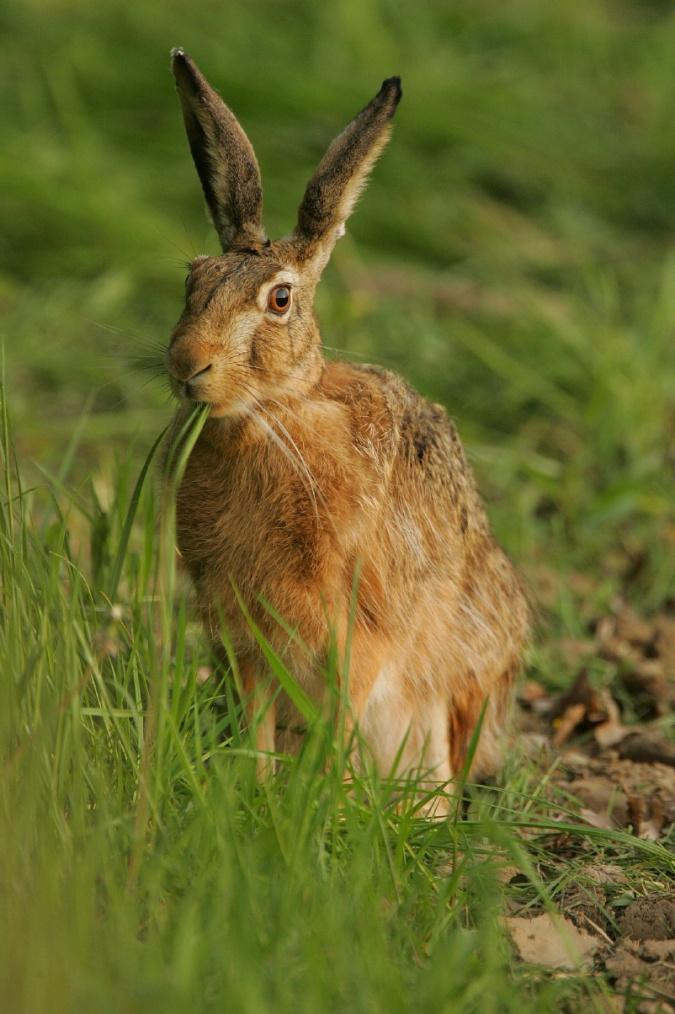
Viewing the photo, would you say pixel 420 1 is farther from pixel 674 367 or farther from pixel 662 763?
pixel 662 763

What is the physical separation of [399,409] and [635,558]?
2.09 metres

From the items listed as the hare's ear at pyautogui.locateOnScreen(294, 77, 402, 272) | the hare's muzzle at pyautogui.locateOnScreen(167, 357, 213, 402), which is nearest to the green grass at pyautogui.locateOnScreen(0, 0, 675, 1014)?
the hare's muzzle at pyautogui.locateOnScreen(167, 357, 213, 402)

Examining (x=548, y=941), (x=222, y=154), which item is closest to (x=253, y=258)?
(x=222, y=154)

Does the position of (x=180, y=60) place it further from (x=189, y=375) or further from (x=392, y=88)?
(x=189, y=375)

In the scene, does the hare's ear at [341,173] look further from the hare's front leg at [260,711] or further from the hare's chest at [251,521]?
the hare's front leg at [260,711]

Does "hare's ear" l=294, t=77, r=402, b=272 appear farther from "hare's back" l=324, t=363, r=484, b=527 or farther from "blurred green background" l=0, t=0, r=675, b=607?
"blurred green background" l=0, t=0, r=675, b=607

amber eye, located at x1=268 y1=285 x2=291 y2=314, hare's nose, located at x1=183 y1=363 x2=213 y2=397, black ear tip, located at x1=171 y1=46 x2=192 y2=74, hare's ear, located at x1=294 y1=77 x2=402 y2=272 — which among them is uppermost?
black ear tip, located at x1=171 y1=46 x2=192 y2=74

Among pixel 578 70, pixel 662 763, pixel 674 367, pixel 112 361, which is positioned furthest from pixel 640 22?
pixel 662 763

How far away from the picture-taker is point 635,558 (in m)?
5.71

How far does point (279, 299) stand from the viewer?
3.53 meters

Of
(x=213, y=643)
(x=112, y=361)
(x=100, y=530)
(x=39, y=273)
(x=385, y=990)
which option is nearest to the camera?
(x=385, y=990)

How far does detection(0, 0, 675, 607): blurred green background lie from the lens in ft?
19.5

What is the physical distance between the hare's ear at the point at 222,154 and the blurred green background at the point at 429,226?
161 cm

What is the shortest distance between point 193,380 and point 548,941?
1445 mm
